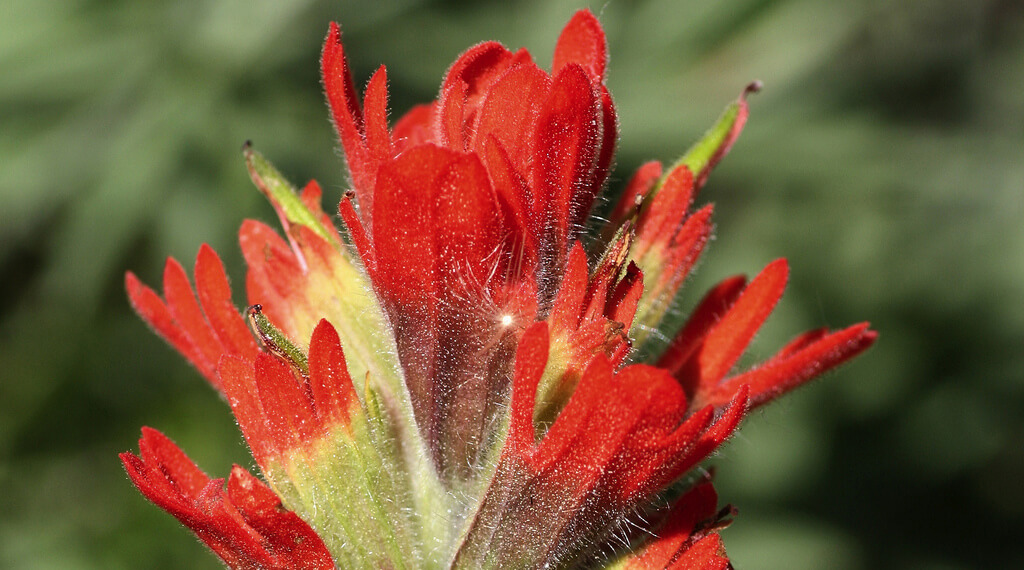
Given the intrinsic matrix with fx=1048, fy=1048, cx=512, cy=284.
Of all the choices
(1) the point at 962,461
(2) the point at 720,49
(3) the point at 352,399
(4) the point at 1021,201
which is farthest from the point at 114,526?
(4) the point at 1021,201

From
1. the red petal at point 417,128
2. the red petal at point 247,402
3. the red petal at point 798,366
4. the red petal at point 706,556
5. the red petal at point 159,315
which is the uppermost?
the red petal at point 417,128

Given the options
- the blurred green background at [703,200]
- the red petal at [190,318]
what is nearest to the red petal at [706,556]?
the red petal at [190,318]

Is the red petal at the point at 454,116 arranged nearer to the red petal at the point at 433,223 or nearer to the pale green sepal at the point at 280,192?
the red petal at the point at 433,223

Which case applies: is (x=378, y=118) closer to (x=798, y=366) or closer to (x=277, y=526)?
(x=277, y=526)

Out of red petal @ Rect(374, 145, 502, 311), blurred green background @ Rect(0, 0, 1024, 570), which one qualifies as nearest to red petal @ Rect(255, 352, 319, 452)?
red petal @ Rect(374, 145, 502, 311)

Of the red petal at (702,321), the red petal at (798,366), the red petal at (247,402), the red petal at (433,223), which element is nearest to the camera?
the red petal at (433,223)
